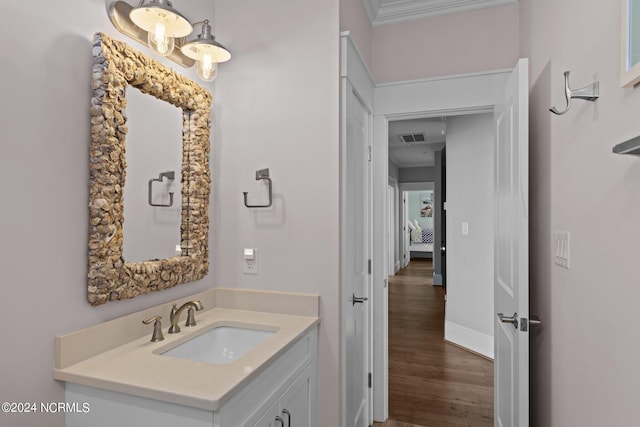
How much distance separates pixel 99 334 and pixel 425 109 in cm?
217

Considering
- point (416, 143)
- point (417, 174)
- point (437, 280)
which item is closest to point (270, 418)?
point (416, 143)

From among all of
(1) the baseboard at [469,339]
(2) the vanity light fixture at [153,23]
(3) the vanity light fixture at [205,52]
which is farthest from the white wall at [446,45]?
(1) the baseboard at [469,339]

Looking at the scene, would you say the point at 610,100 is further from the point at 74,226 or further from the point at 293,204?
the point at 74,226

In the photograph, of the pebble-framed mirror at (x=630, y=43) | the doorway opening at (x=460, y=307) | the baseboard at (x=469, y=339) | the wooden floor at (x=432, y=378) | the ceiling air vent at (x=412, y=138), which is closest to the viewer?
the pebble-framed mirror at (x=630, y=43)

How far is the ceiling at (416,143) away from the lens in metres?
5.20

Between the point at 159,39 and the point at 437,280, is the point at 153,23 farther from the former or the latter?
the point at 437,280

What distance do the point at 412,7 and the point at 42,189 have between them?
234 centimetres

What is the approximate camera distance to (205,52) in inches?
65.9

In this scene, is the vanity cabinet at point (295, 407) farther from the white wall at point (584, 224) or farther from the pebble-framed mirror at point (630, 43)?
the pebble-framed mirror at point (630, 43)

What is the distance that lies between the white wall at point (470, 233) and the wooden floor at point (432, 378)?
284 millimetres

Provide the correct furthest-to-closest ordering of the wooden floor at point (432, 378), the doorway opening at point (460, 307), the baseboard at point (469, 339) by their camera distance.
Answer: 1. the baseboard at point (469, 339)
2. the doorway opening at point (460, 307)
3. the wooden floor at point (432, 378)

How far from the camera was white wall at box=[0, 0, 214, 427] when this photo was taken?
108cm

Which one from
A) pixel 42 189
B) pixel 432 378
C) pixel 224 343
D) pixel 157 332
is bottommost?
pixel 432 378

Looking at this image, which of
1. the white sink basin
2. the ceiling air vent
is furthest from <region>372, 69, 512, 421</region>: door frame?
the ceiling air vent
